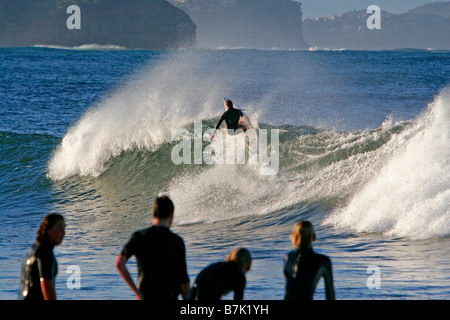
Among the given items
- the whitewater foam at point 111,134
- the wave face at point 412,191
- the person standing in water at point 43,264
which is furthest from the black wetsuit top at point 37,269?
the whitewater foam at point 111,134

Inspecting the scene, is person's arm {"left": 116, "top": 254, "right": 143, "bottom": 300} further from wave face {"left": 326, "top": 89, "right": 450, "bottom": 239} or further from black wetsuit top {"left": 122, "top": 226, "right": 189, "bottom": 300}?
wave face {"left": 326, "top": 89, "right": 450, "bottom": 239}

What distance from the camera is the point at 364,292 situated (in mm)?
6613

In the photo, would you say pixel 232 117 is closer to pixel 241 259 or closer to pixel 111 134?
pixel 111 134

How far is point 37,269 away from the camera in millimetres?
4156

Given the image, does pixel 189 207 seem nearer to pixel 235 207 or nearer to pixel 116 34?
pixel 235 207

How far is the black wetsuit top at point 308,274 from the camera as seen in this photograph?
161 inches

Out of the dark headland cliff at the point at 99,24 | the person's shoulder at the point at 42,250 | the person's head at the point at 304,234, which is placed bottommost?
the person's shoulder at the point at 42,250

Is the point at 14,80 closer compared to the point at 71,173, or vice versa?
the point at 71,173

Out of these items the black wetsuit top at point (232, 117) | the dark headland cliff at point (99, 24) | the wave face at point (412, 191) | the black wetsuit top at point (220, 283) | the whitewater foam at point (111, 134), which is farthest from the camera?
the dark headland cliff at point (99, 24)

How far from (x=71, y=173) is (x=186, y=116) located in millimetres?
3941

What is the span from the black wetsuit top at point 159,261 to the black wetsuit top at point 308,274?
75cm

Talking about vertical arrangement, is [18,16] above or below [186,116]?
above

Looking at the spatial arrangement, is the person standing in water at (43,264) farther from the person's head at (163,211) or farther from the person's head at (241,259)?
the person's head at (241,259)
